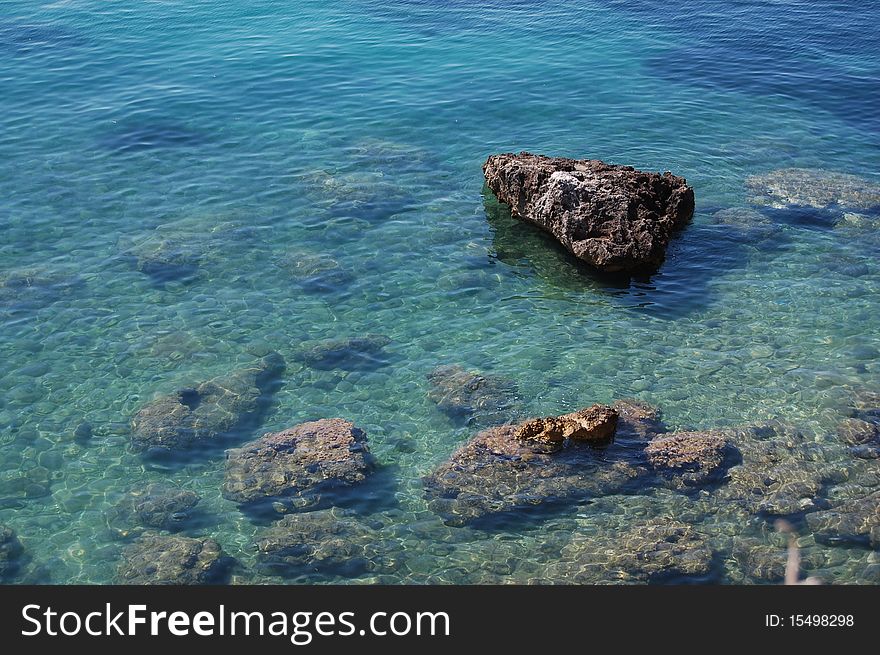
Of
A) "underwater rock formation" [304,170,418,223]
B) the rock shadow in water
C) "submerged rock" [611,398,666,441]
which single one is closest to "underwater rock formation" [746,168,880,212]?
"underwater rock formation" [304,170,418,223]

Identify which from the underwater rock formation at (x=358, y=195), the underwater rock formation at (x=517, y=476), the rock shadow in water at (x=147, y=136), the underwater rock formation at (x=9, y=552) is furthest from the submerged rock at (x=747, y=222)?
the underwater rock formation at (x=9, y=552)

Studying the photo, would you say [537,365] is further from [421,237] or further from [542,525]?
[421,237]

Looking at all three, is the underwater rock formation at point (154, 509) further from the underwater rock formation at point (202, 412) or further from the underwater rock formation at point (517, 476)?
the underwater rock formation at point (517, 476)

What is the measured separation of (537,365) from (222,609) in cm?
1118

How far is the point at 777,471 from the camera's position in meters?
19.0

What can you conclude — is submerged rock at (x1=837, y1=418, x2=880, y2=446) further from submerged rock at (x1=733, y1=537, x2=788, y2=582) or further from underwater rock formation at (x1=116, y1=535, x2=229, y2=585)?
underwater rock formation at (x1=116, y1=535, x2=229, y2=585)

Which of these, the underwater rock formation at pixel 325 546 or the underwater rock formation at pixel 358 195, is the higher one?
the underwater rock formation at pixel 358 195

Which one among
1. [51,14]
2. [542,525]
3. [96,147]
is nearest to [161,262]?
[96,147]

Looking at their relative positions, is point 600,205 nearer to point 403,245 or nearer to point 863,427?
point 403,245

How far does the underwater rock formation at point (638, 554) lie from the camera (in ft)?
54.7

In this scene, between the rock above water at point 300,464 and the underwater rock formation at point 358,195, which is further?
the underwater rock formation at point 358,195

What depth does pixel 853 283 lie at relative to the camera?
25672 mm

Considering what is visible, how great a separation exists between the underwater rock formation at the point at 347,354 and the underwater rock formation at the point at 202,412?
938mm

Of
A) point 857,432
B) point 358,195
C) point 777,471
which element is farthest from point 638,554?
point 358,195
